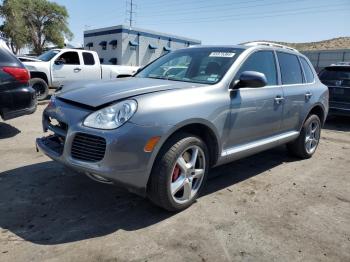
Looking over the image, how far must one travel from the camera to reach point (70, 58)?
12.8 meters

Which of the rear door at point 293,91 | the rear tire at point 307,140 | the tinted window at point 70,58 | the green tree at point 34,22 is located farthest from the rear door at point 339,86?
the green tree at point 34,22

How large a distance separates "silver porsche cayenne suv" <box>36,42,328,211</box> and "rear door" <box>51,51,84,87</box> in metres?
8.05

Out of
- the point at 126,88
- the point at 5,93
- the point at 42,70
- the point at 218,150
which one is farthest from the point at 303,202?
the point at 42,70

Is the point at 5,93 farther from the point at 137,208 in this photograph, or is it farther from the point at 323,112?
the point at 323,112

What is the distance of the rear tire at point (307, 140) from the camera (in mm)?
5789

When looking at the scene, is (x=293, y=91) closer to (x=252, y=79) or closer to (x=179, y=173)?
(x=252, y=79)

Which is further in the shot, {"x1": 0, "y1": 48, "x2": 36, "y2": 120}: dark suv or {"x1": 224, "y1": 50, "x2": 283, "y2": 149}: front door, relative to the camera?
{"x1": 0, "y1": 48, "x2": 36, "y2": 120}: dark suv

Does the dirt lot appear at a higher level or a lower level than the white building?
lower

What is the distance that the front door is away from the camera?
4.12m

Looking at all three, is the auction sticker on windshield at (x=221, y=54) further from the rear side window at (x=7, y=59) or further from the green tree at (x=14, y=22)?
the green tree at (x=14, y=22)

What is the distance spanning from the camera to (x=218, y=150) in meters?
3.96

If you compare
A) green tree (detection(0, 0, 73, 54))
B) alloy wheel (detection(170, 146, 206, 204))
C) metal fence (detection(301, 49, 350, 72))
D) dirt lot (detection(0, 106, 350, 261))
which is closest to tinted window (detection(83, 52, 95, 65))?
dirt lot (detection(0, 106, 350, 261))

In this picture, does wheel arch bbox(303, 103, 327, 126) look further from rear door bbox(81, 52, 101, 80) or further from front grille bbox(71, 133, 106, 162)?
rear door bbox(81, 52, 101, 80)

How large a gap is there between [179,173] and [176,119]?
0.60 meters
